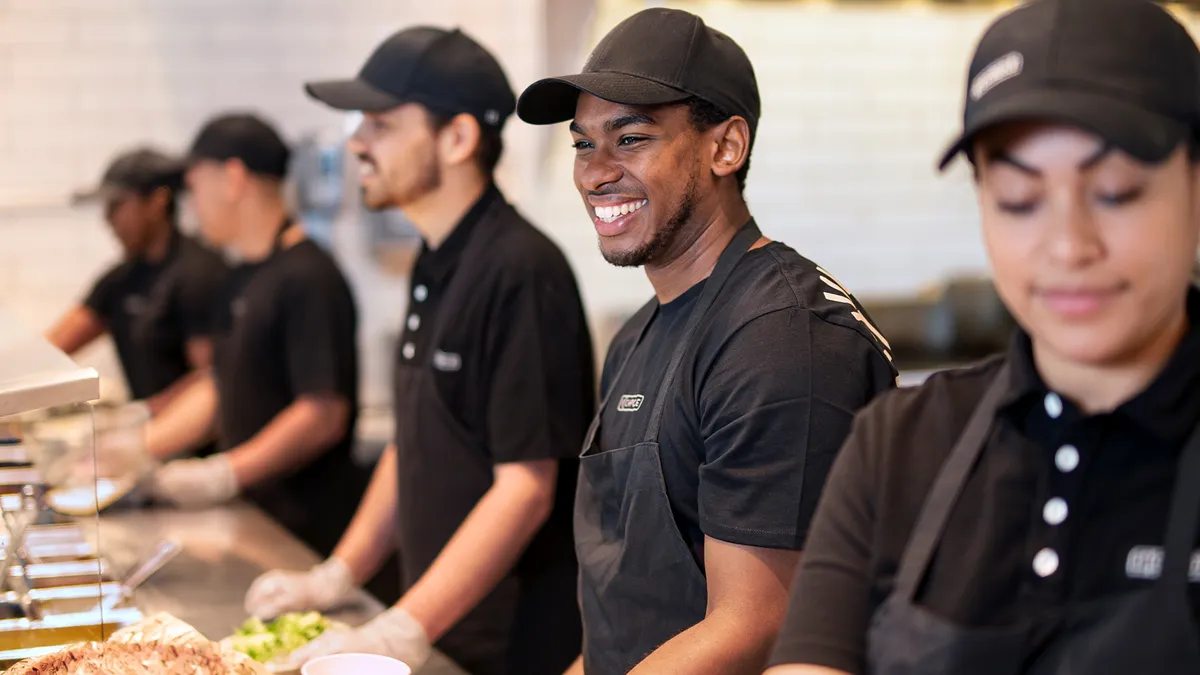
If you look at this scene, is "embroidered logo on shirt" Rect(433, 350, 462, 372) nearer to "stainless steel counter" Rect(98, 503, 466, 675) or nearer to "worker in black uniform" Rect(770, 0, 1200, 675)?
"stainless steel counter" Rect(98, 503, 466, 675)

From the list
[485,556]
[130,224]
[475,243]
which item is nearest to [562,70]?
[130,224]

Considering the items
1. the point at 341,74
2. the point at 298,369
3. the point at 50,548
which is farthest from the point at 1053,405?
the point at 341,74

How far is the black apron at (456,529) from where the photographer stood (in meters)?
2.52

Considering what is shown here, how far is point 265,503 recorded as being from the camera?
141 inches

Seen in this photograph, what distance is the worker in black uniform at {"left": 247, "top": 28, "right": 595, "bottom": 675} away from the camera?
7.78 ft

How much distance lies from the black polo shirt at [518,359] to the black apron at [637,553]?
0.52 m

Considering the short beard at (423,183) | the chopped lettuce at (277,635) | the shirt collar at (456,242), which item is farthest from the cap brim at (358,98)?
the chopped lettuce at (277,635)

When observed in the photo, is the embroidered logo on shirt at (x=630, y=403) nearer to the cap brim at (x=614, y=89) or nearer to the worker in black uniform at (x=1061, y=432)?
the cap brim at (x=614, y=89)

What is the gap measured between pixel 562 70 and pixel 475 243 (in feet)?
6.61

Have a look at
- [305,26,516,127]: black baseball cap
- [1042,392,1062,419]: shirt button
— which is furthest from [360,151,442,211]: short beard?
[1042,392,1062,419]: shirt button

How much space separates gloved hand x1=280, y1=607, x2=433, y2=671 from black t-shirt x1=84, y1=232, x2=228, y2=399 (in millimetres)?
2192

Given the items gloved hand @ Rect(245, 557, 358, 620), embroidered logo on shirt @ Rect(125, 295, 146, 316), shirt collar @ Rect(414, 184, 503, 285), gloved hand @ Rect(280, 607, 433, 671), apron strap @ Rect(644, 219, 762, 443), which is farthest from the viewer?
embroidered logo on shirt @ Rect(125, 295, 146, 316)

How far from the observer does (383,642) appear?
7.09 ft

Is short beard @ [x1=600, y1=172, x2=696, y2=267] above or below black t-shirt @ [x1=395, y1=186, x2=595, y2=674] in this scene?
above
